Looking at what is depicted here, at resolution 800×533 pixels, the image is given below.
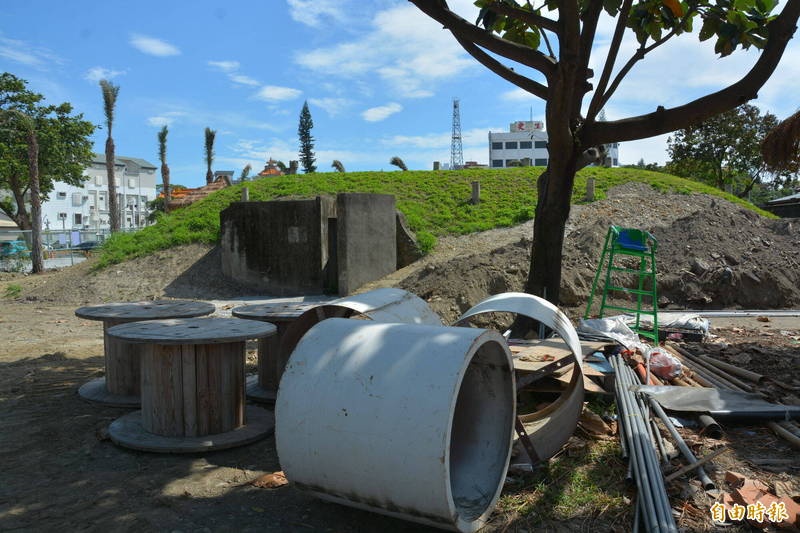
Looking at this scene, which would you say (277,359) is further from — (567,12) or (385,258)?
(385,258)

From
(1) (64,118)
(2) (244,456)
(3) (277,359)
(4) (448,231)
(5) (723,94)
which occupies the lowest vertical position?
(2) (244,456)

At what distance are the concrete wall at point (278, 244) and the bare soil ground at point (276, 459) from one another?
4.12m

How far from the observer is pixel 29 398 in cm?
618

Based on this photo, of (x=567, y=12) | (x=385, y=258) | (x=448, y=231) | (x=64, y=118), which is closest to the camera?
(x=567, y=12)

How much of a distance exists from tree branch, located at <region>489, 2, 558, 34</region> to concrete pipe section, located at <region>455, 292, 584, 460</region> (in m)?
3.51

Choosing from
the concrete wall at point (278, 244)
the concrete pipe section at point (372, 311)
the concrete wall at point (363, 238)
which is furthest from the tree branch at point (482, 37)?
the concrete wall at point (278, 244)

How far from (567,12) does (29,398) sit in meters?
7.13

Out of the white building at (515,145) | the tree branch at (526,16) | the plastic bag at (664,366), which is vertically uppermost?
the white building at (515,145)

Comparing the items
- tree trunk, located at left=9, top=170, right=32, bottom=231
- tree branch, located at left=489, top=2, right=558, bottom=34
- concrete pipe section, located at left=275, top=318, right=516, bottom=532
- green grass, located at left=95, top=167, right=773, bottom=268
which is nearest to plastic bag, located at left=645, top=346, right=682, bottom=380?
concrete pipe section, located at left=275, top=318, right=516, bottom=532

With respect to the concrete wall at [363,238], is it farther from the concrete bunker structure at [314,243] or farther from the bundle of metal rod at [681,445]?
the bundle of metal rod at [681,445]

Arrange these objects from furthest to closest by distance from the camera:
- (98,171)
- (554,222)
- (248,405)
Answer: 1. (98,171)
2. (554,222)
3. (248,405)

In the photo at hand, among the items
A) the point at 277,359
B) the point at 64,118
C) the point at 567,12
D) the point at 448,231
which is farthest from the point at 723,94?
the point at 64,118

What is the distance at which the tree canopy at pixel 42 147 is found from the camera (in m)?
31.5

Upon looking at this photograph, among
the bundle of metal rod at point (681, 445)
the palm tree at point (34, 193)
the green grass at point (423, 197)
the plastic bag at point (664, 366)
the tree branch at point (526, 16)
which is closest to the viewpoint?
the bundle of metal rod at point (681, 445)
